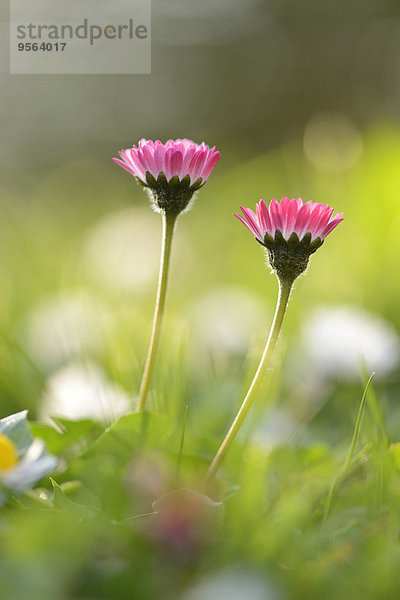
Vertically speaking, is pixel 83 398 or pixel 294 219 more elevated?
pixel 294 219

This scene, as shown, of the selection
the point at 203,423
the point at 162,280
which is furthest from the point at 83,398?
the point at 162,280

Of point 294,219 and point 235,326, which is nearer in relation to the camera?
point 294,219

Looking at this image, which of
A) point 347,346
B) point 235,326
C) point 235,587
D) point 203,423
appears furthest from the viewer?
point 235,326

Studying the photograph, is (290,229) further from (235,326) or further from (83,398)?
(235,326)

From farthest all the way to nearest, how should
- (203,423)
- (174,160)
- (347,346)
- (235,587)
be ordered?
(347,346), (203,423), (174,160), (235,587)

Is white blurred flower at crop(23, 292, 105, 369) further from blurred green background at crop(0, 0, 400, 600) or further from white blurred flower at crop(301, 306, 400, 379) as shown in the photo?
white blurred flower at crop(301, 306, 400, 379)

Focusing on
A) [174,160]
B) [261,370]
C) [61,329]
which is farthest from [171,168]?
[61,329]

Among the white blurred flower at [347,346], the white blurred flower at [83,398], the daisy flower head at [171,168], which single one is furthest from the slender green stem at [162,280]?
the white blurred flower at [347,346]

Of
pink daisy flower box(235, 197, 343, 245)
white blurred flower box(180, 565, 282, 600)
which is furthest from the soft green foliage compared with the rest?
pink daisy flower box(235, 197, 343, 245)

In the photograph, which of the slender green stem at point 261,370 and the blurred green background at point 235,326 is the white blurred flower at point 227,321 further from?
the slender green stem at point 261,370
